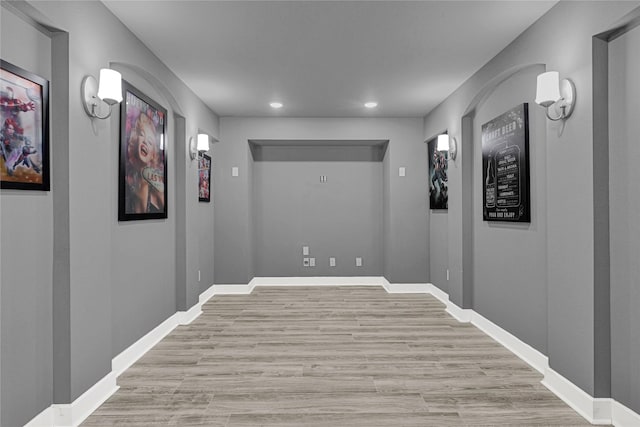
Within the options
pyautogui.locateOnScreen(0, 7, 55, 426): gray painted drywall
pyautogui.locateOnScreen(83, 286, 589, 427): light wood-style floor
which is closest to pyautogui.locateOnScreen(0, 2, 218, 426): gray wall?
pyautogui.locateOnScreen(0, 7, 55, 426): gray painted drywall

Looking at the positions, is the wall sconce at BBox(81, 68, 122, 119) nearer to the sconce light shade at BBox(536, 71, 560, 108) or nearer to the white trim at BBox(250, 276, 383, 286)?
the sconce light shade at BBox(536, 71, 560, 108)

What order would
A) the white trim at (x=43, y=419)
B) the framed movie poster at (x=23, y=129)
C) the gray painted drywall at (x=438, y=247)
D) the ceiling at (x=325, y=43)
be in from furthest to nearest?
the gray painted drywall at (x=438, y=247) < the ceiling at (x=325, y=43) < the white trim at (x=43, y=419) < the framed movie poster at (x=23, y=129)

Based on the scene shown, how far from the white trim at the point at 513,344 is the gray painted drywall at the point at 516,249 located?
5 centimetres

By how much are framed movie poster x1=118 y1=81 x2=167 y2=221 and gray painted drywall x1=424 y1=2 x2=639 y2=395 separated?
3.12 metres

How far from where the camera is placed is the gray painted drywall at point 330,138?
19.8 ft

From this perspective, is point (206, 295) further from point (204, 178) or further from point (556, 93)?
point (556, 93)

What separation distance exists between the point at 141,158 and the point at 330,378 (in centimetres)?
236

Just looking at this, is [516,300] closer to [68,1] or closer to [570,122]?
[570,122]

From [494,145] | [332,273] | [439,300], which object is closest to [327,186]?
[332,273]

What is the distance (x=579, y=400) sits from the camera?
243 centimetres

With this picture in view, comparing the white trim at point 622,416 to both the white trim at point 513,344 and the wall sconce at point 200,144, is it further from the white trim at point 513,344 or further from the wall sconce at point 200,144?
the wall sconce at point 200,144

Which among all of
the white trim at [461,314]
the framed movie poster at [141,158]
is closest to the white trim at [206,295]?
the framed movie poster at [141,158]

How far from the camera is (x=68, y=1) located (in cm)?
229

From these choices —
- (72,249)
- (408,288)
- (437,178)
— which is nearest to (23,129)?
(72,249)
